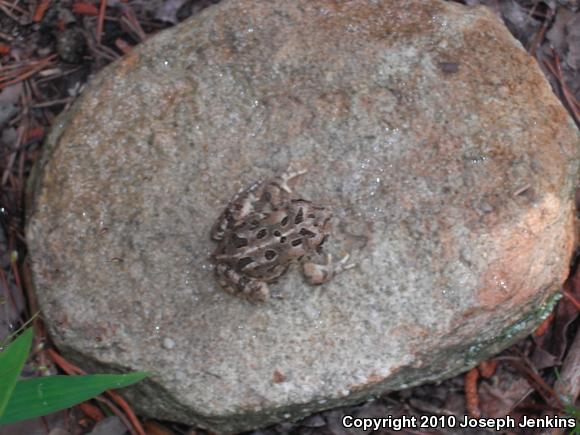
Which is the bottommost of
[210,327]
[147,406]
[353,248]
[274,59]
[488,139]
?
[147,406]

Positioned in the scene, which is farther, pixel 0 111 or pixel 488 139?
pixel 0 111

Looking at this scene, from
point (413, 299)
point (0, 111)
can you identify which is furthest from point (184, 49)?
point (413, 299)

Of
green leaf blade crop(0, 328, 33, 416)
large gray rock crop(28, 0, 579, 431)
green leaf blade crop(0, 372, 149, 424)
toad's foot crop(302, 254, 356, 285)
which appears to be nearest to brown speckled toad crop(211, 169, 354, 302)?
toad's foot crop(302, 254, 356, 285)

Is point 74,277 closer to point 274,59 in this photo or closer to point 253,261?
point 253,261

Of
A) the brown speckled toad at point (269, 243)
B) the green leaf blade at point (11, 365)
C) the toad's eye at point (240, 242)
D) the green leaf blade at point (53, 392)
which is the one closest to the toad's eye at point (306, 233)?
the brown speckled toad at point (269, 243)

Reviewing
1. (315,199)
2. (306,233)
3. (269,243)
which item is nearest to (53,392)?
(269,243)

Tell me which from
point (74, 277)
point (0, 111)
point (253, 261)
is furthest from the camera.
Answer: point (0, 111)

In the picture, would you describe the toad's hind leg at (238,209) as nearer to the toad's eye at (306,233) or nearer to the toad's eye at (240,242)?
the toad's eye at (240,242)
